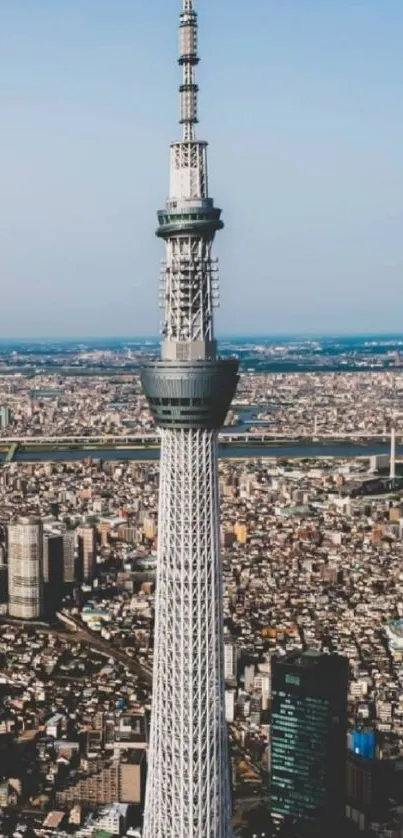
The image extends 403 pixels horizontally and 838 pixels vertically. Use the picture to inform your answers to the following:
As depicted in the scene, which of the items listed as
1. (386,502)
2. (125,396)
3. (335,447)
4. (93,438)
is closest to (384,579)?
(386,502)

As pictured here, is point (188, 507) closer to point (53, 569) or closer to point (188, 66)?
point (188, 66)

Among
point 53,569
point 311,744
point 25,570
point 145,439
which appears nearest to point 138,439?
point 145,439

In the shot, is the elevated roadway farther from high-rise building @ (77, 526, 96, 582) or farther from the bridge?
high-rise building @ (77, 526, 96, 582)

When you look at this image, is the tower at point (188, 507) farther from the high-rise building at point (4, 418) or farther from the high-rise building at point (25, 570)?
the high-rise building at point (4, 418)

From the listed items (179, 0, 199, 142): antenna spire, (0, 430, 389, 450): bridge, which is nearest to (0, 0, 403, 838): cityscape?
(179, 0, 199, 142): antenna spire

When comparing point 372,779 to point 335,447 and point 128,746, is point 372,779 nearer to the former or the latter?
point 128,746

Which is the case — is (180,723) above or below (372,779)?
above
